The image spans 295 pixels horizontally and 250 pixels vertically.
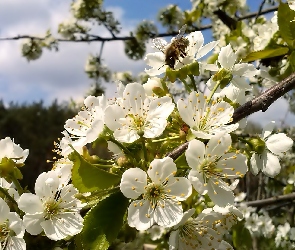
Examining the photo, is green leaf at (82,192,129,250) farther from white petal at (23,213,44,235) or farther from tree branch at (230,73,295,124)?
tree branch at (230,73,295,124)

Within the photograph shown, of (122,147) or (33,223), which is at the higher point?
(122,147)

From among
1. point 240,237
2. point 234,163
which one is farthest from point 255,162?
point 240,237

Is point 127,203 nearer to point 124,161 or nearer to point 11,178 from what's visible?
point 124,161

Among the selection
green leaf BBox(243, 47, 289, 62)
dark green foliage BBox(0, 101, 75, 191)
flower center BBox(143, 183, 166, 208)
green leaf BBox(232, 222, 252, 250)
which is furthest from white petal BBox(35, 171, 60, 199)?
dark green foliage BBox(0, 101, 75, 191)

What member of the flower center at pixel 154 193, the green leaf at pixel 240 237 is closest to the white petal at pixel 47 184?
the flower center at pixel 154 193

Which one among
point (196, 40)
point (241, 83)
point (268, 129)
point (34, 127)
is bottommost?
point (268, 129)

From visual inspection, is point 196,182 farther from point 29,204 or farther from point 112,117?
point 29,204
